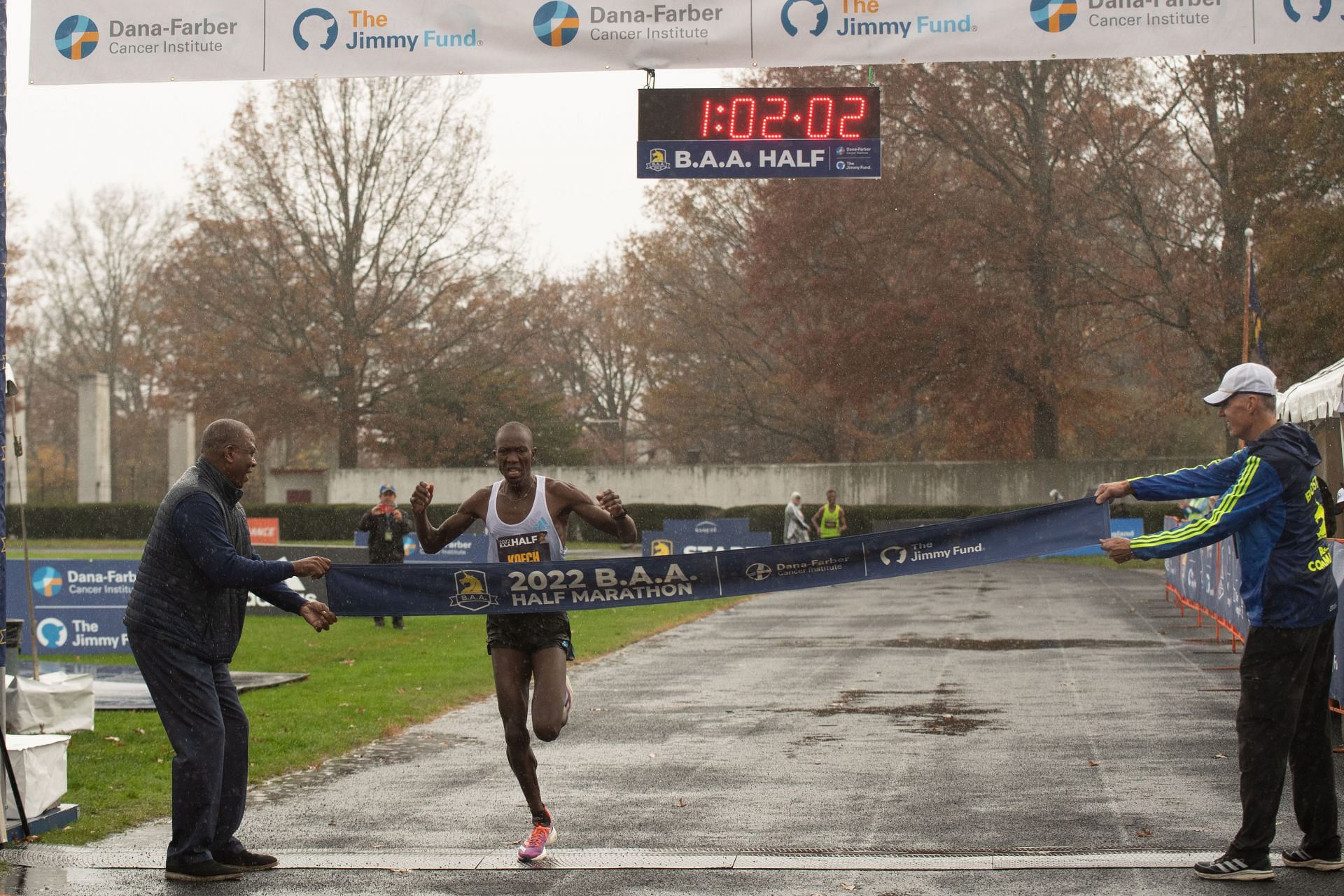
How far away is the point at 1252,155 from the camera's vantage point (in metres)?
38.2

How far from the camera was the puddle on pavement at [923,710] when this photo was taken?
11.1 m

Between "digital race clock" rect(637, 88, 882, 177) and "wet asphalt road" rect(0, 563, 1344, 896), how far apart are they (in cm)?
424

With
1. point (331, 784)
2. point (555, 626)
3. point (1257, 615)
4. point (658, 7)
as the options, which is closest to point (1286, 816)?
point (1257, 615)

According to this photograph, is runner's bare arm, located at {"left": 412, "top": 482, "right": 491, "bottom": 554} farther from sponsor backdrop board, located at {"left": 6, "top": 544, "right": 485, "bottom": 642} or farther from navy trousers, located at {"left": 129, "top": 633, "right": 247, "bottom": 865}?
sponsor backdrop board, located at {"left": 6, "top": 544, "right": 485, "bottom": 642}

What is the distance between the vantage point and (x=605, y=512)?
745 centimetres

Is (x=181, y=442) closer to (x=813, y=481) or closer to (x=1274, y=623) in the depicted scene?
(x=813, y=481)

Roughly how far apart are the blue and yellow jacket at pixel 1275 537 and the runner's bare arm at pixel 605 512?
94.3 inches

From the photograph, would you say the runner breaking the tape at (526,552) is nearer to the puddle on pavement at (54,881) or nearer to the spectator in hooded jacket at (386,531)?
the puddle on pavement at (54,881)

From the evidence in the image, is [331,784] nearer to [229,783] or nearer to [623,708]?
[229,783]

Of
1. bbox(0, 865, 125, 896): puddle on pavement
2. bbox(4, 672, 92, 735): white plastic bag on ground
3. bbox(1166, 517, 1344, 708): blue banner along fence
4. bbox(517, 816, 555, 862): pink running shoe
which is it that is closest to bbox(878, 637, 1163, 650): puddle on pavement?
bbox(1166, 517, 1344, 708): blue banner along fence

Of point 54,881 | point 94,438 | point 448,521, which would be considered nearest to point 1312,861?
point 448,521

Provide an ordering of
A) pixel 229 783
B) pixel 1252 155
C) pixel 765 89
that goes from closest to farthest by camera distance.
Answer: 1. pixel 229 783
2. pixel 765 89
3. pixel 1252 155

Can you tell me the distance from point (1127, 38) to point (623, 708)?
21.9 feet

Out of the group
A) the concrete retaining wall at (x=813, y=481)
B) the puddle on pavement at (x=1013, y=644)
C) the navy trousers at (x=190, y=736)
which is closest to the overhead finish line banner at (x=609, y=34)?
the navy trousers at (x=190, y=736)
